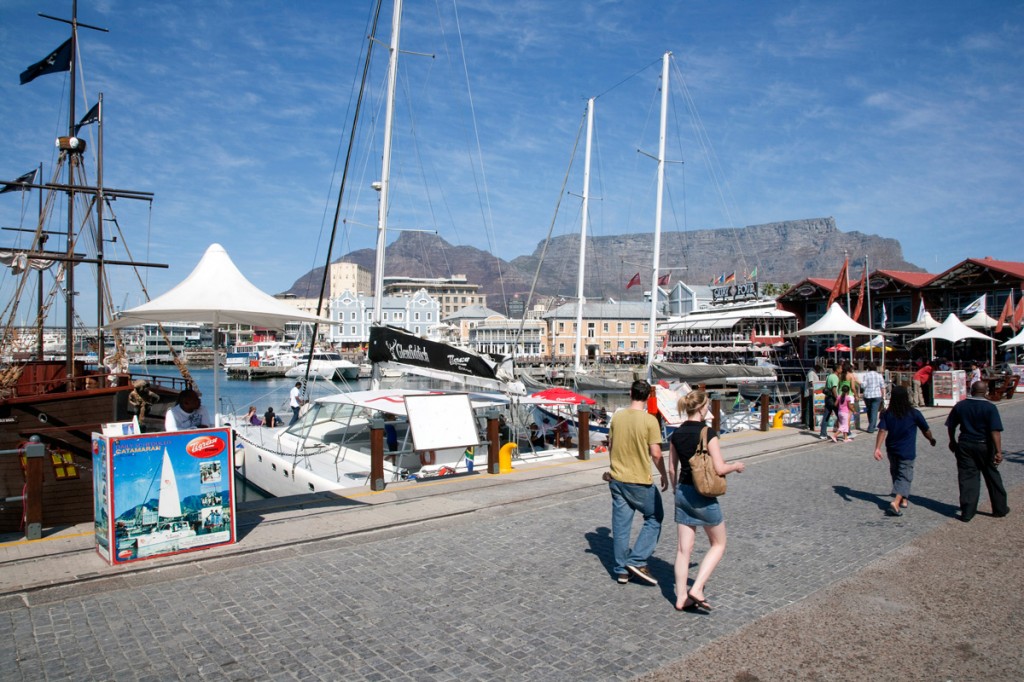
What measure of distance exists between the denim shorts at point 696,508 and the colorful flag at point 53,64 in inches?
992

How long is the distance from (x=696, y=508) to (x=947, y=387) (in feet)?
78.9

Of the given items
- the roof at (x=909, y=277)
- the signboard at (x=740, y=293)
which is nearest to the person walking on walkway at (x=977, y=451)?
the roof at (x=909, y=277)

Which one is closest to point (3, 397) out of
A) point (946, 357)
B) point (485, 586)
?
point (485, 586)

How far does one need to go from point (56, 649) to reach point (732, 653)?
187 inches

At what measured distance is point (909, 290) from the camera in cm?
4944

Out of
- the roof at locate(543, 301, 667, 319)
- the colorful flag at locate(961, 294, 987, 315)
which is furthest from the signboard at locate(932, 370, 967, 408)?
Answer: the roof at locate(543, 301, 667, 319)

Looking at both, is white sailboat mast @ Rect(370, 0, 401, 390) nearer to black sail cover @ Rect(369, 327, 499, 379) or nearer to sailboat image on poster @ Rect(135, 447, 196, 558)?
black sail cover @ Rect(369, 327, 499, 379)

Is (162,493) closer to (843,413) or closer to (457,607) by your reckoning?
(457,607)

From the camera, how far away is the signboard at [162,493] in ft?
20.3

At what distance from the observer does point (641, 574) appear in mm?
5922

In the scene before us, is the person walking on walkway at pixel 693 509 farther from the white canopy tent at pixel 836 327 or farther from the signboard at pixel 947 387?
the signboard at pixel 947 387

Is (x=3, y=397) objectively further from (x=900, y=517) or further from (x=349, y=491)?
(x=900, y=517)

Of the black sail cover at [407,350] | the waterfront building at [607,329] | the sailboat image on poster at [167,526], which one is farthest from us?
the waterfront building at [607,329]

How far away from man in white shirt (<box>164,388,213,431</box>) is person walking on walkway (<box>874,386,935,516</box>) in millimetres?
8442
